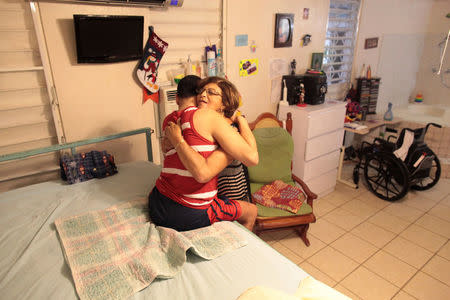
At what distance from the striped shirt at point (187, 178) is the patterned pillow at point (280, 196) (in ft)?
3.46

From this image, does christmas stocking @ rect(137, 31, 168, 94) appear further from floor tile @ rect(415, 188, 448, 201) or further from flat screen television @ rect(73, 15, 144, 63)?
Answer: floor tile @ rect(415, 188, 448, 201)

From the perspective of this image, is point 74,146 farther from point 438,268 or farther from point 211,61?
point 438,268

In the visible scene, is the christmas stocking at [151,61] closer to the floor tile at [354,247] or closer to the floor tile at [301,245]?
the floor tile at [301,245]

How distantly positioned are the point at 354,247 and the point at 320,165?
945mm

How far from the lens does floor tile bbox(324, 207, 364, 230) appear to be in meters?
2.98

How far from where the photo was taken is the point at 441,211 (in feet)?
10.5

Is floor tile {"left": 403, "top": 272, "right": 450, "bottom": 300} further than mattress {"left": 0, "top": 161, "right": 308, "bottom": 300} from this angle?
Yes

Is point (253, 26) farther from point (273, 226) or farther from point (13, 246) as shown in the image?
point (13, 246)

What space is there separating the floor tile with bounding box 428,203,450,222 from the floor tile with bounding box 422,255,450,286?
2.41 feet

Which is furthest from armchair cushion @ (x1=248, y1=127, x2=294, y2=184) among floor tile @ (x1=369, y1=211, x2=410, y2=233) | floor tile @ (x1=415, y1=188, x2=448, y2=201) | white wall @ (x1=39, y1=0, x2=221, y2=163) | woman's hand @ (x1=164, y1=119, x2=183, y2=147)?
floor tile @ (x1=415, y1=188, x2=448, y2=201)

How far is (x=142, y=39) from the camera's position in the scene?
88.3 inches

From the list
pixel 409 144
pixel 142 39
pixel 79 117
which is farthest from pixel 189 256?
pixel 409 144

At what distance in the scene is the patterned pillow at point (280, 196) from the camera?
98.3 inches

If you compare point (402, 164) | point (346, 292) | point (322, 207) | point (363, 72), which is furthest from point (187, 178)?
point (363, 72)
